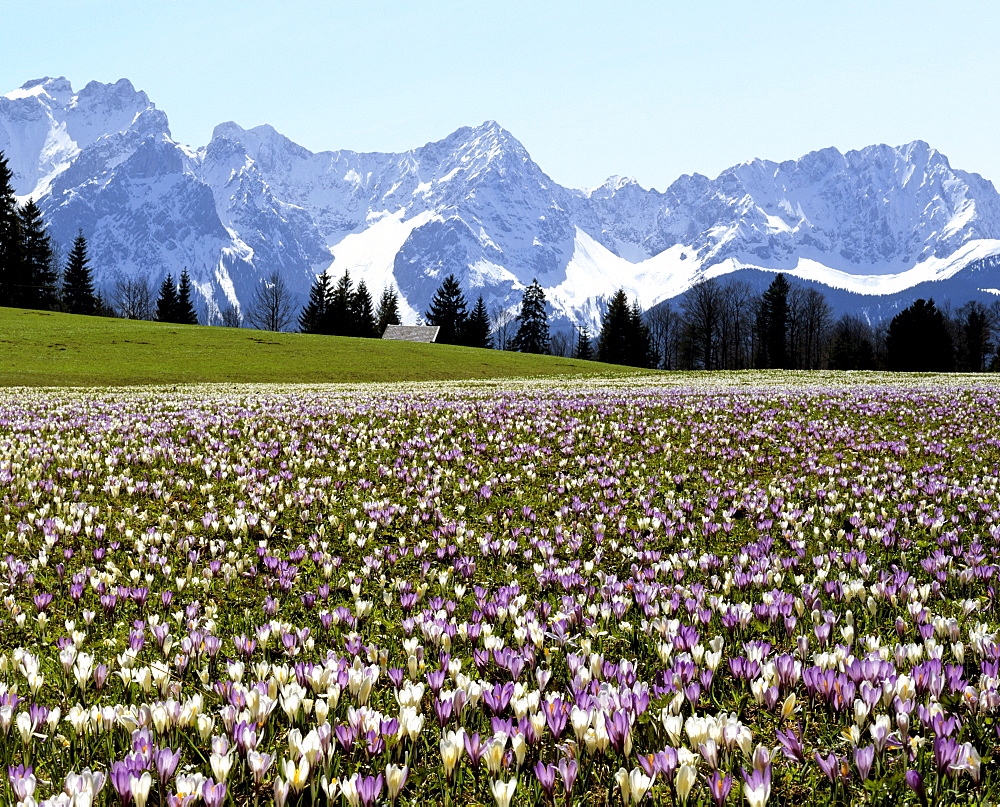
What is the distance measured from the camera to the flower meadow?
270 cm

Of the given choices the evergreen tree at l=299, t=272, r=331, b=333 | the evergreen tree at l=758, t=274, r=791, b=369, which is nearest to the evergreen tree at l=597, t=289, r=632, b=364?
the evergreen tree at l=758, t=274, r=791, b=369

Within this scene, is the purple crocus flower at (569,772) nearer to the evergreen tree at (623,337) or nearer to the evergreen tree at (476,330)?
the evergreen tree at (623,337)

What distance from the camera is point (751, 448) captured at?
11.1 metres

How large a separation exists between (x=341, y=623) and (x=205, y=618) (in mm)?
982

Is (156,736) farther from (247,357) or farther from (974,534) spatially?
(247,357)

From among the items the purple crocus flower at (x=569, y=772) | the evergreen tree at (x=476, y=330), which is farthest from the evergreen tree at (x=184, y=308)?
the purple crocus flower at (x=569, y=772)

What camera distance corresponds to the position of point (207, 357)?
5584cm

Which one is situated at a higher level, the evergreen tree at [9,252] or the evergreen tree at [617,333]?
the evergreen tree at [9,252]

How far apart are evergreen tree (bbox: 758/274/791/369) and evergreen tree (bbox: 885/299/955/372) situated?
15.7 meters

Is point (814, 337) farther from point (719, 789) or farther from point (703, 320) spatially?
point (719, 789)

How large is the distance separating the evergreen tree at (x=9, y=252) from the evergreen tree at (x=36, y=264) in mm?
1123

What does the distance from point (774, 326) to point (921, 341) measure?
19923 millimetres

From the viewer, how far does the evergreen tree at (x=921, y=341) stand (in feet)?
287

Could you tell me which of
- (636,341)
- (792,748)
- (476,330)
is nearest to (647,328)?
(636,341)
